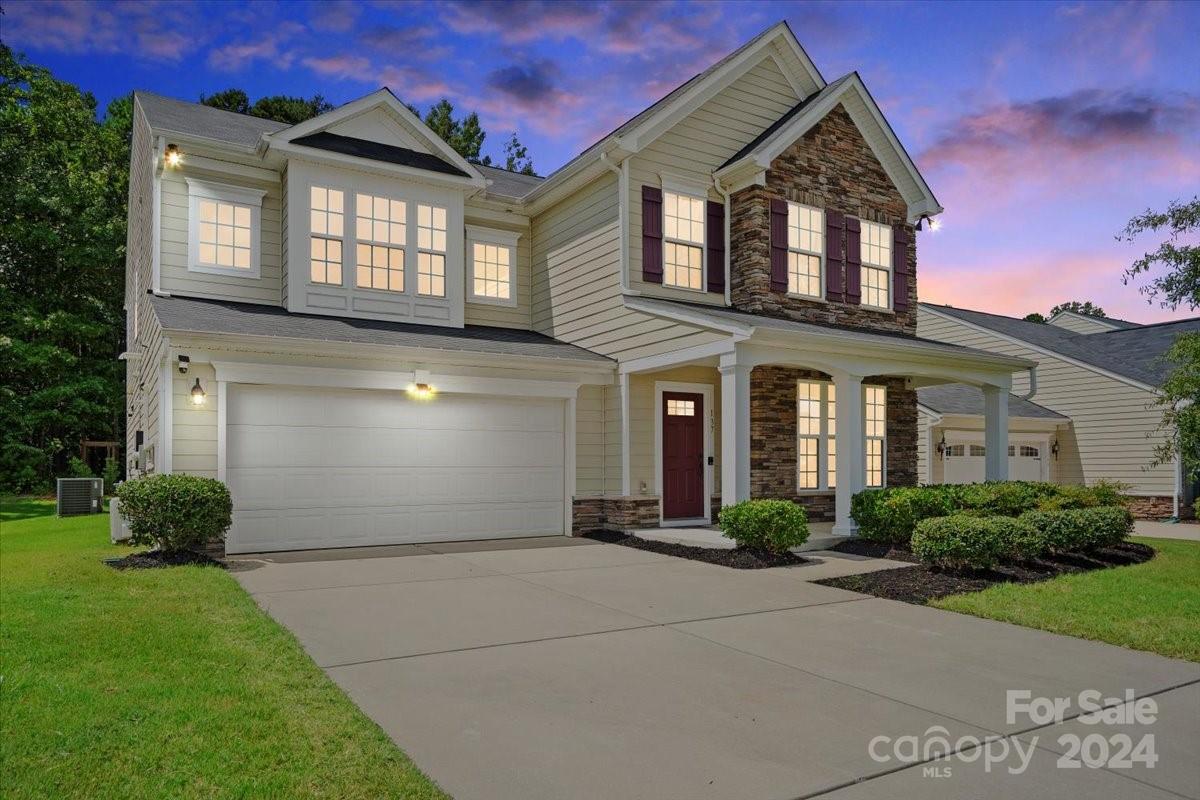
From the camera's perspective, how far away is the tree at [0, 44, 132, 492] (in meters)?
25.5

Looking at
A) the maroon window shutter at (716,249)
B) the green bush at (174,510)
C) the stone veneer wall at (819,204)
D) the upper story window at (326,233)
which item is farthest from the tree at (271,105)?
the green bush at (174,510)

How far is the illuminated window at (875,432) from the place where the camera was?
1492 cm

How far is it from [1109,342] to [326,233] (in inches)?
895

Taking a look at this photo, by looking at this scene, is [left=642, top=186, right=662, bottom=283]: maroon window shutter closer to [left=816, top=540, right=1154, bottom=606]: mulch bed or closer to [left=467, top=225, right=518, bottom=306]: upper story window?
[left=467, top=225, right=518, bottom=306]: upper story window

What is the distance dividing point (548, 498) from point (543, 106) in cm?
1219

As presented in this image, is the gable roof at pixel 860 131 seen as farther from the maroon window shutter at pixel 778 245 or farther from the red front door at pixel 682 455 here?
the red front door at pixel 682 455

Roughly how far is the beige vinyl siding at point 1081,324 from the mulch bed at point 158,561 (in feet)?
95.8

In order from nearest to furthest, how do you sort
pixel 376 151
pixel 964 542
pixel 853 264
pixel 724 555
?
1. pixel 964 542
2. pixel 724 555
3. pixel 376 151
4. pixel 853 264

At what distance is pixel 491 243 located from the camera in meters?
14.8

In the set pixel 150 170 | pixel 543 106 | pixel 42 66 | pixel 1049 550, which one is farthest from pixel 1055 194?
pixel 42 66

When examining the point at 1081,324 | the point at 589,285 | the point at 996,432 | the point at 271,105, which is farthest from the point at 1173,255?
the point at 271,105

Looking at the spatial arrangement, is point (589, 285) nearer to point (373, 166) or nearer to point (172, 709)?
point (373, 166)

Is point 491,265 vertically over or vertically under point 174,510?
over

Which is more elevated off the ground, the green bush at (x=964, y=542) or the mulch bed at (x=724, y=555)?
the green bush at (x=964, y=542)
